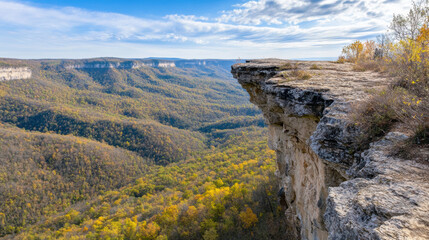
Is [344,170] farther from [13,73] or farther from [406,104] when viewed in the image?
[13,73]

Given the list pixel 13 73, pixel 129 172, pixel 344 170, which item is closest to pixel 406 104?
pixel 344 170

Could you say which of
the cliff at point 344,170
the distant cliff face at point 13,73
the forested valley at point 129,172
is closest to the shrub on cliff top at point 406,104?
the cliff at point 344,170

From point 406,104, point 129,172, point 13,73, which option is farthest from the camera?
point 13,73

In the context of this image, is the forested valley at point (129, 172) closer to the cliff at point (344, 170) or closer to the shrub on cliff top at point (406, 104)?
the cliff at point (344, 170)

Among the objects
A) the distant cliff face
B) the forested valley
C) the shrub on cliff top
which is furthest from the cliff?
the distant cliff face

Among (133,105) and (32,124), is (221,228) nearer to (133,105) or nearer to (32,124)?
(32,124)

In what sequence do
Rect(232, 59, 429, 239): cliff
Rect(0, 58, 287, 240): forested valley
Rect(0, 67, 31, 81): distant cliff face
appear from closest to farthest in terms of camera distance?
Rect(232, 59, 429, 239): cliff, Rect(0, 58, 287, 240): forested valley, Rect(0, 67, 31, 81): distant cliff face

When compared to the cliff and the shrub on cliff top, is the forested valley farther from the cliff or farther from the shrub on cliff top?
the shrub on cliff top
